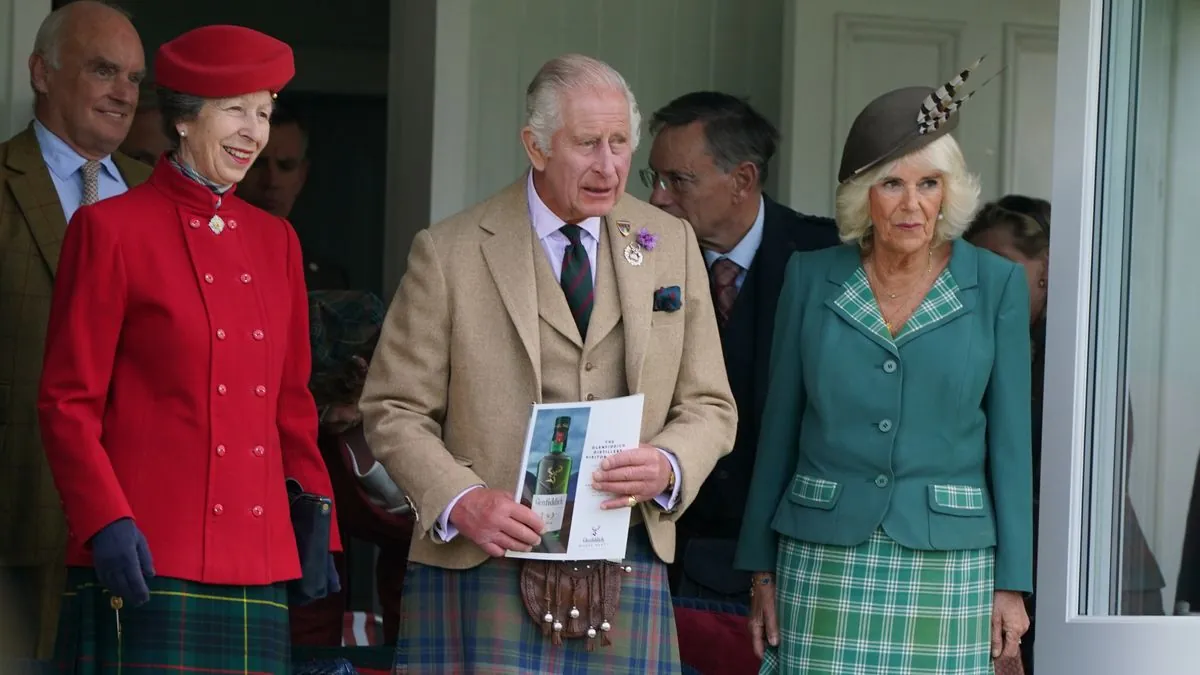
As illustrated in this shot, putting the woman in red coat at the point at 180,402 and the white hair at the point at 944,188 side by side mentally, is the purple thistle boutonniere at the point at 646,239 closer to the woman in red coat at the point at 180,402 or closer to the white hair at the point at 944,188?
the white hair at the point at 944,188

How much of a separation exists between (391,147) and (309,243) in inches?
108

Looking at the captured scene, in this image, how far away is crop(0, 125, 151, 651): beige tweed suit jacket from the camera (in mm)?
4082

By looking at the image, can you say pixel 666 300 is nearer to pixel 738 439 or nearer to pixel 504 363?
pixel 504 363

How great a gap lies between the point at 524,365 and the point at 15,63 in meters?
2.44

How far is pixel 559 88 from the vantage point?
3539 mm

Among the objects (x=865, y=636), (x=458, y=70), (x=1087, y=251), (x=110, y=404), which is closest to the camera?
(x=110, y=404)

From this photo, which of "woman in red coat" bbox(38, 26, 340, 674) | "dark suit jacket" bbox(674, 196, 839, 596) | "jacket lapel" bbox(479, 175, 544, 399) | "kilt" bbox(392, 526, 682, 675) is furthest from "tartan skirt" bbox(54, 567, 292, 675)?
"dark suit jacket" bbox(674, 196, 839, 596)

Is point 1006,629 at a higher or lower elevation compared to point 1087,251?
lower

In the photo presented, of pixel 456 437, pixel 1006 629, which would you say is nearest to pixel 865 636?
pixel 1006 629

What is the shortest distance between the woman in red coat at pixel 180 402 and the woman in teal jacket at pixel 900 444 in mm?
1002

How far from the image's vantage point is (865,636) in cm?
367

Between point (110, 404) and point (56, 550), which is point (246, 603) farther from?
point (56, 550)

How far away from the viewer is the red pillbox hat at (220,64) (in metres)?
3.43

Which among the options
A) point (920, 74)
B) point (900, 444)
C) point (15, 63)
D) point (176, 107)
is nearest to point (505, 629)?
point (900, 444)
